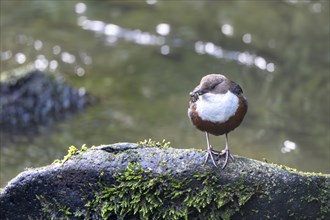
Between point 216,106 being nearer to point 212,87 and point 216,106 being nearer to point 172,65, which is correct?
point 212,87

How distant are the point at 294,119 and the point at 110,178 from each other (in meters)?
4.81

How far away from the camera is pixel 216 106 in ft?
13.0

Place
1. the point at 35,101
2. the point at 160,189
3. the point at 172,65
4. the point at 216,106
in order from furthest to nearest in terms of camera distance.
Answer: the point at 172,65 → the point at 35,101 → the point at 216,106 → the point at 160,189

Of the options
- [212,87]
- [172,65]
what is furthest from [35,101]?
[212,87]

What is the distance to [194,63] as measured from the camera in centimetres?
984

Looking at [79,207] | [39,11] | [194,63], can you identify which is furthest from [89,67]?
[79,207]

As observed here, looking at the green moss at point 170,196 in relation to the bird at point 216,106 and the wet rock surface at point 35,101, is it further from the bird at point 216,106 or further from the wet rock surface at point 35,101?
the wet rock surface at point 35,101

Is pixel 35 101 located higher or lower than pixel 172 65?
higher

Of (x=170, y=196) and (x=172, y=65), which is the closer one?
(x=170, y=196)

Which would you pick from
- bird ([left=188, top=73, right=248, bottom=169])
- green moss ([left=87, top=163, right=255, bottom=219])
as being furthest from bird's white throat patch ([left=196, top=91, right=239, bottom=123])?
green moss ([left=87, top=163, right=255, bottom=219])

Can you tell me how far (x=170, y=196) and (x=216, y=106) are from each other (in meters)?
0.66

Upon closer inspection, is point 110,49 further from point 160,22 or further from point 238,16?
point 238,16

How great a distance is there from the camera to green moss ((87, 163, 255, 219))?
3811 mm

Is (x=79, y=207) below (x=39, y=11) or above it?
above
